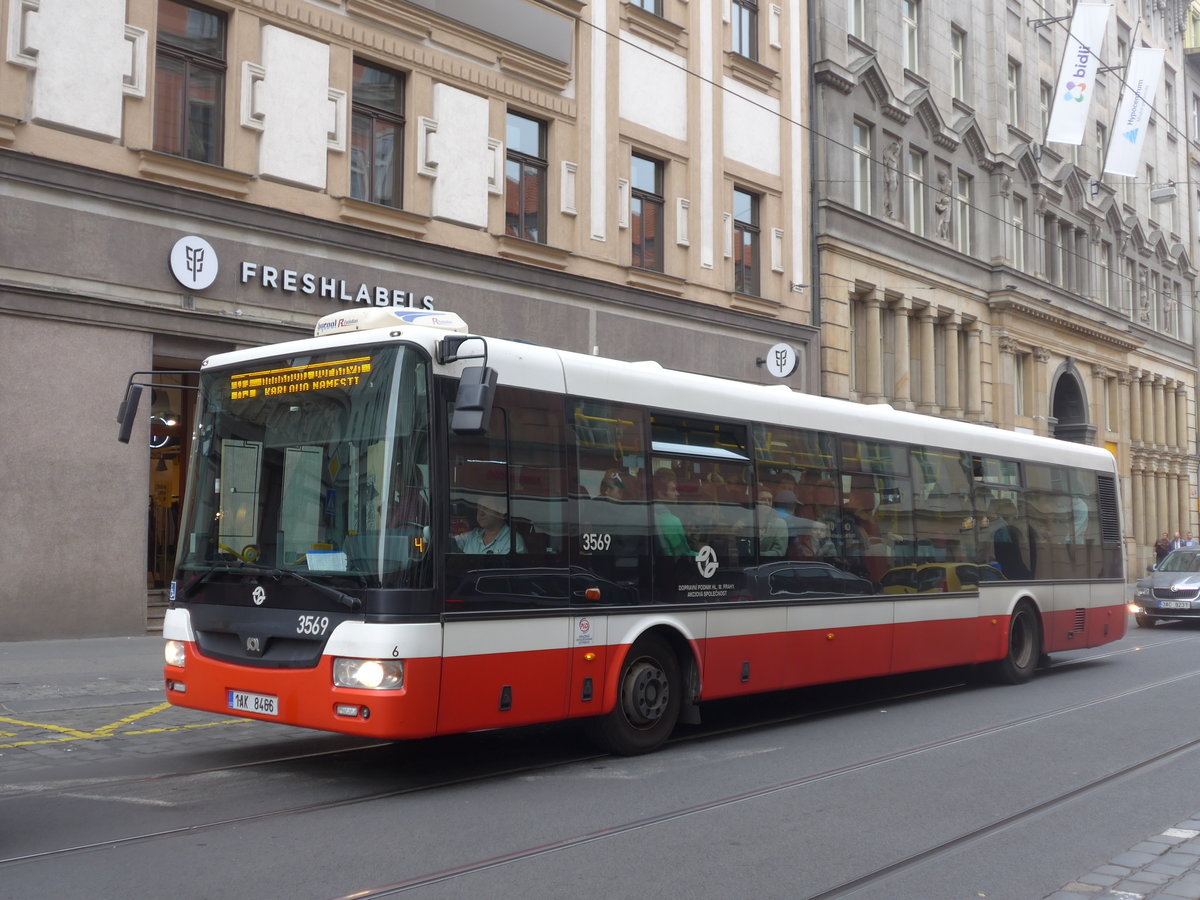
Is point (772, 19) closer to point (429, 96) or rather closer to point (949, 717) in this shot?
point (429, 96)

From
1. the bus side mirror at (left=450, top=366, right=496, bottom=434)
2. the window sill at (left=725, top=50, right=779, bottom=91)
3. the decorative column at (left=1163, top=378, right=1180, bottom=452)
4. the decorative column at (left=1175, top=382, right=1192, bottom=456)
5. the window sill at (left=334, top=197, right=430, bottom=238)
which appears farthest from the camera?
the decorative column at (left=1175, top=382, right=1192, bottom=456)

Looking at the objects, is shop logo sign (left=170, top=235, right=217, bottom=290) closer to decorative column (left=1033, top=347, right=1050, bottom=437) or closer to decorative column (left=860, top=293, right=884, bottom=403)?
decorative column (left=860, top=293, right=884, bottom=403)

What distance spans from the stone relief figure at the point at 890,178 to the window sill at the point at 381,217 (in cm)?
1444

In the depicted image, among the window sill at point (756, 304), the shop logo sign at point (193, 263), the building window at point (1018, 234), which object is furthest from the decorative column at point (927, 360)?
the shop logo sign at point (193, 263)

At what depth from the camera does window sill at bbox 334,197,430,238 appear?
55.6 feet

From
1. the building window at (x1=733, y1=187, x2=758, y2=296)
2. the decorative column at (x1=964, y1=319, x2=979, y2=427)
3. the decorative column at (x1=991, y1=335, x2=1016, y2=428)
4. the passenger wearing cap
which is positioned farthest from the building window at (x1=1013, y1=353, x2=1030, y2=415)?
the passenger wearing cap

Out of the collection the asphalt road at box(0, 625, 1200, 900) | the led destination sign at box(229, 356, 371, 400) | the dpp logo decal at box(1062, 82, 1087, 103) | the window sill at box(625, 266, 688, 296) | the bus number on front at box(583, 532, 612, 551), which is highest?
the dpp logo decal at box(1062, 82, 1087, 103)

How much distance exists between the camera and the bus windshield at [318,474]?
24.2 ft

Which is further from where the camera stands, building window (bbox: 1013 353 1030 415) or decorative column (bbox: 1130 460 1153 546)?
decorative column (bbox: 1130 460 1153 546)

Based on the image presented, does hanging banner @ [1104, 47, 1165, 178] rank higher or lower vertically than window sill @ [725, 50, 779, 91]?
higher

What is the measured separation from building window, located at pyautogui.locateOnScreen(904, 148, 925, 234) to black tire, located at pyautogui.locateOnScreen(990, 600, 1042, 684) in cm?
1737

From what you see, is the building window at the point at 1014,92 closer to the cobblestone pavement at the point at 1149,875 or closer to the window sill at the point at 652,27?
the window sill at the point at 652,27

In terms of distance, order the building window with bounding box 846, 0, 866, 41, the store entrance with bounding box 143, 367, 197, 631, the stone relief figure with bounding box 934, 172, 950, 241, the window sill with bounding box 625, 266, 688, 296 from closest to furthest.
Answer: the store entrance with bounding box 143, 367, 197, 631, the window sill with bounding box 625, 266, 688, 296, the building window with bounding box 846, 0, 866, 41, the stone relief figure with bounding box 934, 172, 950, 241

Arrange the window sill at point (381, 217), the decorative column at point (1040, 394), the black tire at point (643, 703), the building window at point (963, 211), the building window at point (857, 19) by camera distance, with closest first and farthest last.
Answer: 1. the black tire at point (643, 703)
2. the window sill at point (381, 217)
3. the building window at point (857, 19)
4. the building window at point (963, 211)
5. the decorative column at point (1040, 394)
